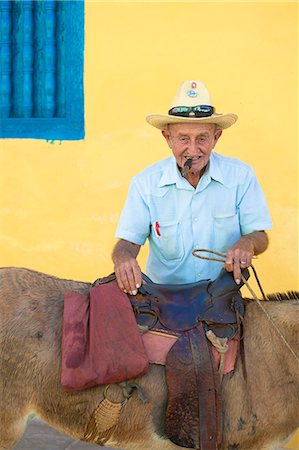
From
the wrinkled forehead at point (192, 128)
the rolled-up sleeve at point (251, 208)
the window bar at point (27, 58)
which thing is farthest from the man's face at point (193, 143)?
the window bar at point (27, 58)

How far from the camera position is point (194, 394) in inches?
126

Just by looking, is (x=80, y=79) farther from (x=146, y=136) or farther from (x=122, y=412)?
(x=122, y=412)

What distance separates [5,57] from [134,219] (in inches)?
94.5

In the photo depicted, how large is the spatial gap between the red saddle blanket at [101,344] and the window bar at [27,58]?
8.13ft

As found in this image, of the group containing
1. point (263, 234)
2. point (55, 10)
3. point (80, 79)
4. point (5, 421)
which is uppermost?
point (55, 10)

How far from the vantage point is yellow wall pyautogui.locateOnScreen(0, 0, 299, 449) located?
16.0 feet

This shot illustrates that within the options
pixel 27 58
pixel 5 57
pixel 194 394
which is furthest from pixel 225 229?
pixel 5 57

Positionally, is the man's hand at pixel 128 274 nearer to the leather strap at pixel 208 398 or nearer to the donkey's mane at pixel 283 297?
the leather strap at pixel 208 398

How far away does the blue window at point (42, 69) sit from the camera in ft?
17.1

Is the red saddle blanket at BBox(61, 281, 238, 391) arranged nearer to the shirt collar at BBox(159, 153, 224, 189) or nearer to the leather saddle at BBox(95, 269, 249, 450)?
the leather saddle at BBox(95, 269, 249, 450)

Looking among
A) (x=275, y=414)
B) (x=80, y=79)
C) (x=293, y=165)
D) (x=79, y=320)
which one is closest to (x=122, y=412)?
(x=79, y=320)

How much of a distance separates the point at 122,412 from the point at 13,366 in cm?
51

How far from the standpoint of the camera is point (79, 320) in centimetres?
326

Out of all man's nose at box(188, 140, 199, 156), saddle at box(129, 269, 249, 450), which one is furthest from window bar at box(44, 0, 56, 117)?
saddle at box(129, 269, 249, 450)
